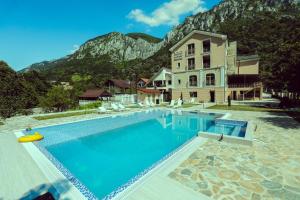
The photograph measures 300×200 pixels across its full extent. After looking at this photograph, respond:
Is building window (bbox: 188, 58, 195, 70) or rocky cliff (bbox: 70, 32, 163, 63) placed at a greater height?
rocky cliff (bbox: 70, 32, 163, 63)

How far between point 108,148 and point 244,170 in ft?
18.5

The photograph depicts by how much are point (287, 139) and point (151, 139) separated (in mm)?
6114

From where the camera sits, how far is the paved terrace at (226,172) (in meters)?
3.80

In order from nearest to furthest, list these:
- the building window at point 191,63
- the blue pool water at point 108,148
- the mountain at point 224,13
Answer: the blue pool water at point 108,148 < the building window at point 191,63 < the mountain at point 224,13

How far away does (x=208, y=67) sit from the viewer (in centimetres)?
2791

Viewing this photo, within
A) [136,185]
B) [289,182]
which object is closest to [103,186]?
[136,185]

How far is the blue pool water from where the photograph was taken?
5.38 meters

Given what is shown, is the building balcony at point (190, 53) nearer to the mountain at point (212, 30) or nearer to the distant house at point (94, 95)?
the mountain at point (212, 30)

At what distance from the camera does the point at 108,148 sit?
8.15 metres

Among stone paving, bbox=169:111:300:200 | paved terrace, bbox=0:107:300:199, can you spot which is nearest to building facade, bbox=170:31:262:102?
stone paving, bbox=169:111:300:200

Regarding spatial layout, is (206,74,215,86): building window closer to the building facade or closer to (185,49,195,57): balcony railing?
the building facade

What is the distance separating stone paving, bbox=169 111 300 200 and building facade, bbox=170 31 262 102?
21112 millimetres

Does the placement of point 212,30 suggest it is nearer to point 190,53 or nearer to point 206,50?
point 190,53

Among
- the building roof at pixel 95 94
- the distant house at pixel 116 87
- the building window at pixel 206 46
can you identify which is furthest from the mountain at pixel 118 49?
the building window at pixel 206 46
